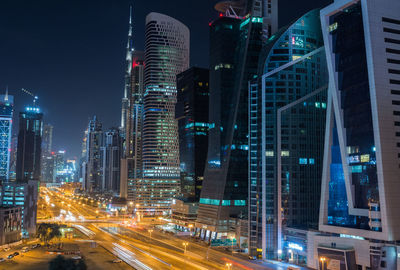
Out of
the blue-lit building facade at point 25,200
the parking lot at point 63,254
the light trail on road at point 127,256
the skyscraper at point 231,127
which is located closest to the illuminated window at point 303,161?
the skyscraper at point 231,127

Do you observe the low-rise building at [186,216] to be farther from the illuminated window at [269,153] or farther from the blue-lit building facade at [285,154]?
the illuminated window at [269,153]

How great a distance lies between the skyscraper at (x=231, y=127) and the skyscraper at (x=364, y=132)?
55.8 meters

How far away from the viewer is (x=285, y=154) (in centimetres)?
12581

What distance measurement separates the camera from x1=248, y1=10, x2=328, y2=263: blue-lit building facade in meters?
123

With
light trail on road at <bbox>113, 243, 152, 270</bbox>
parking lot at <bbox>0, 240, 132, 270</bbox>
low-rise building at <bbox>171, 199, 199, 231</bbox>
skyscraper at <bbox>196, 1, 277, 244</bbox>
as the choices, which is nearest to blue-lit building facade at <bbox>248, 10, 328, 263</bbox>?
skyscraper at <bbox>196, 1, 277, 244</bbox>

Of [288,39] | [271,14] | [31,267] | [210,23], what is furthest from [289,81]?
[31,267]

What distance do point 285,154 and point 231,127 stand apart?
3965 centimetres

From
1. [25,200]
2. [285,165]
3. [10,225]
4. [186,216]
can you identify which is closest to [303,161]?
[285,165]

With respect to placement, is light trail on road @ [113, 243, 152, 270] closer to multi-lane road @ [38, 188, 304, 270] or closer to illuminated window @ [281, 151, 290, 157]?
multi-lane road @ [38, 188, 304, 270]

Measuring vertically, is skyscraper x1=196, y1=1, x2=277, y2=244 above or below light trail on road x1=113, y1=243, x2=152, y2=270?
above

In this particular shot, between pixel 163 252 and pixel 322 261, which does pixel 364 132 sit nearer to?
pixel 322 261

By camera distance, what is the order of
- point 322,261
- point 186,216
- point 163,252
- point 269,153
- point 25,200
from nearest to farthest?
point 322,261 → point 163,252 → point 269,153 → point 25,200 → point 186,216

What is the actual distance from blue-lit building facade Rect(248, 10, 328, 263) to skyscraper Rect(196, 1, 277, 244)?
25.6 metres

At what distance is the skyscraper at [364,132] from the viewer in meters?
90.2
